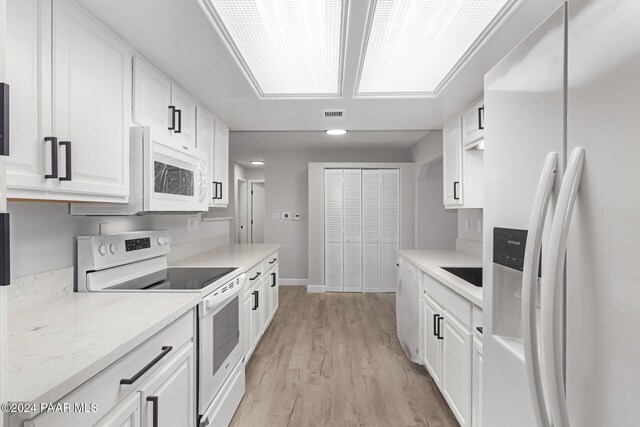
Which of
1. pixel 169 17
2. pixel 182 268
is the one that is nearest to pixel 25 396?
pixel 169 17

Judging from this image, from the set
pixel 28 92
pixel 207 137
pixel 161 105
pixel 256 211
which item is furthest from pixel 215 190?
pixel 256 211

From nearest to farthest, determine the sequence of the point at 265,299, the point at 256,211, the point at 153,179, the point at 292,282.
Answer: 1. the point at 153,179
2. the point at 265,299
3. the point at 292,282
4. the point at 256,211

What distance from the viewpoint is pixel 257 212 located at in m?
7.85

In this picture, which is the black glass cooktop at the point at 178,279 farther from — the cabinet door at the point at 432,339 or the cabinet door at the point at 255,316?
the cabinet door at the point at 432,339

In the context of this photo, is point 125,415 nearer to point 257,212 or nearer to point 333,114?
point 333,114

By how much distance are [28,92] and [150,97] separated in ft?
2.50

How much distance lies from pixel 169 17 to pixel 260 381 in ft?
7.98

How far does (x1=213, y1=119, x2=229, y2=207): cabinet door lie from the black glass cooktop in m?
0.80

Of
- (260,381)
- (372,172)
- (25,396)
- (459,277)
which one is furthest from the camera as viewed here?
(372,172)

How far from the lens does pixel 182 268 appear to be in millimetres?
2230

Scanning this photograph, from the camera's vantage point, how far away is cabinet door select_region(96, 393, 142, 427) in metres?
0.89

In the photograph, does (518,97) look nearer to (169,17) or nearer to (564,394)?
(564,394)

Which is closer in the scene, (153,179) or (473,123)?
(153,179)

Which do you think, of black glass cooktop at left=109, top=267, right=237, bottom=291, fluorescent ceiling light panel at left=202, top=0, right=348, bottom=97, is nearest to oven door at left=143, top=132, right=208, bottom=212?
black glass cooktop at left=109, top=267, right=237, bottom=291
